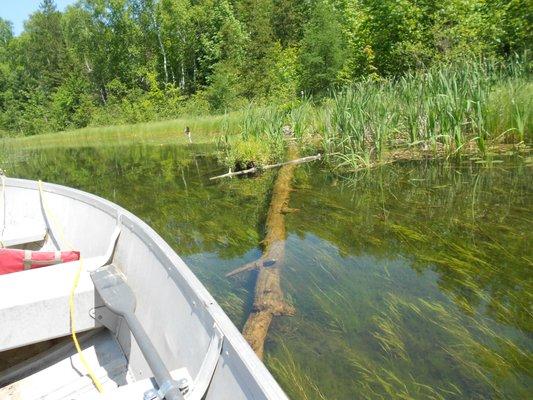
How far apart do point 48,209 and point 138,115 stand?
24.1m

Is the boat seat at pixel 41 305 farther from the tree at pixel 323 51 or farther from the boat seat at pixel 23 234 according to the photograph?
the tree at pixel 323 51

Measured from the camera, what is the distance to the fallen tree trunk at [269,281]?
2480 millimetres

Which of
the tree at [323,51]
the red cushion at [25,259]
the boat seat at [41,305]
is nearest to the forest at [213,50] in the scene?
the tree at [323,51]

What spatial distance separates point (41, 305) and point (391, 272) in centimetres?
231

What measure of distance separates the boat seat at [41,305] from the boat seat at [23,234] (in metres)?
1.35

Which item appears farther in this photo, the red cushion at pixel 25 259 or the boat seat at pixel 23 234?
the boat seat at pixel 23 234

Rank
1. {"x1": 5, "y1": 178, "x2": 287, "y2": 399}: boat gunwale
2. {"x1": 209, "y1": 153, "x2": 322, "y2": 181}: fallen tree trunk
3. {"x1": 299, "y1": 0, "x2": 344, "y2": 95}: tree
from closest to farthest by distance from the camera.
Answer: {"x1": 5, "y1": 178, "x2": 287, "y2": 399}: boat gunwale < {"x1": 209, "y1": 153, "x2": 322, "y2": 181}: fallen tree trunk < {"x1": 299, "y1": 0, "x2": 344, "y2": 95}: tree

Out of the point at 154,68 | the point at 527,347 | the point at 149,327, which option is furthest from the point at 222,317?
the point at 154,68

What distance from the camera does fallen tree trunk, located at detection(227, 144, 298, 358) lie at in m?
2.48

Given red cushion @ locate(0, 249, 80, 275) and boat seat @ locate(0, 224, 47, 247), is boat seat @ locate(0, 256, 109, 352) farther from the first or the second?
boat seat @ locate(0, 224, 47, 247)

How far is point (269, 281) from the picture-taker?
3.00 m

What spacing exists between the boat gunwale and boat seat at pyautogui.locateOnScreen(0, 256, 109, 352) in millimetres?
379

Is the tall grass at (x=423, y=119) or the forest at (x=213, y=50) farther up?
the forest at (x=213, y=50)

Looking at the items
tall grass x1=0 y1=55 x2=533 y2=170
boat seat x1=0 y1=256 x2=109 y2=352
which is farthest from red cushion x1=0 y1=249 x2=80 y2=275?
tall grass x1=0 y1=55 x2=533 y2=170
